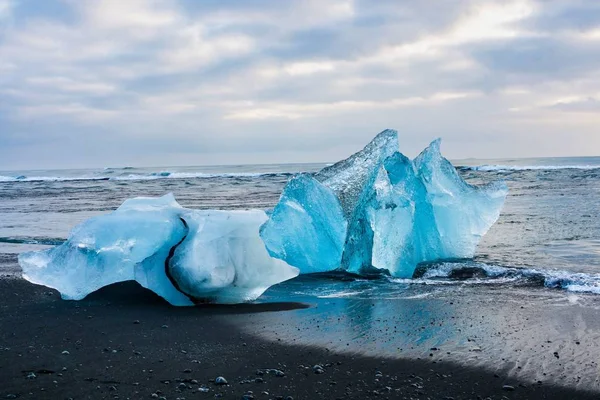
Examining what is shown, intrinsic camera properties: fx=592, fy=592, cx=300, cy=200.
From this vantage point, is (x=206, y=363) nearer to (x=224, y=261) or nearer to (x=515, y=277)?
(x=224, y=261)

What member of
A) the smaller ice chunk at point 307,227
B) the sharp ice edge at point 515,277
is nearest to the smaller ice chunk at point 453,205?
the sharp ice edge at point 515,277

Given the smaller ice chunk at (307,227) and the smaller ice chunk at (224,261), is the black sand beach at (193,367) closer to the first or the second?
the smaller ice chunk at (224,261)

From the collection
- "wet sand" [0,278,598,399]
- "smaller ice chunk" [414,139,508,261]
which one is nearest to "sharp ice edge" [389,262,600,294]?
"smaller ice chunk" [414,139,508,261]

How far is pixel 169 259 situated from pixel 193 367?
1930mm

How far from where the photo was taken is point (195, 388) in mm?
3223

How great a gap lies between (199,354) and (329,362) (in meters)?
0.86

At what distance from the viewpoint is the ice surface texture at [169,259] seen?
5.32 metres

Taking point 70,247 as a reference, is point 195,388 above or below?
below

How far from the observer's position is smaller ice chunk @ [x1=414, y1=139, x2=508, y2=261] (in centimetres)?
760

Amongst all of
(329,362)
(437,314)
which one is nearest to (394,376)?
(329,362)

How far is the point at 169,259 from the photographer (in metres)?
5.39

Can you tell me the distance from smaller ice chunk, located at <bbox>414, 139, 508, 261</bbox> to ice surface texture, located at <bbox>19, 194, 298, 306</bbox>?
2.71m

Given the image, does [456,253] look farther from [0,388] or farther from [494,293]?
[0,388]

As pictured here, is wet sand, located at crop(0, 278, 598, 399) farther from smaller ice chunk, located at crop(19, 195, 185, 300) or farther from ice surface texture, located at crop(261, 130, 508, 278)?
ice surface texture, located at crop(261, 130, 508, 278)
